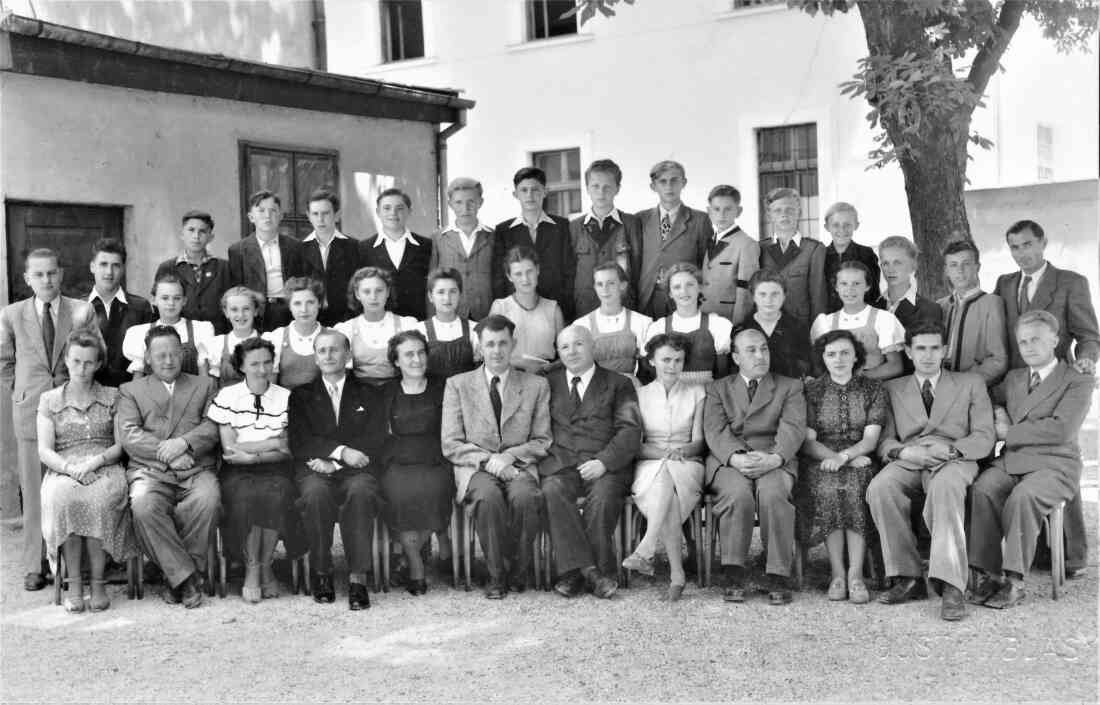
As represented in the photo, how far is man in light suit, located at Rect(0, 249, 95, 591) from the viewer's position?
6.08 meters

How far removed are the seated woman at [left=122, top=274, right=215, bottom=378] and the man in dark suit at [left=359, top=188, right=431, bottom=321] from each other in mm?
1051

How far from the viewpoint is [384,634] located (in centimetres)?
504

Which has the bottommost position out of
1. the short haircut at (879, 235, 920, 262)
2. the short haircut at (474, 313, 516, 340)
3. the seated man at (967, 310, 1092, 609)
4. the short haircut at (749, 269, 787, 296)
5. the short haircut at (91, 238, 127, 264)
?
the seated man at (967, 310, 1092, 609)

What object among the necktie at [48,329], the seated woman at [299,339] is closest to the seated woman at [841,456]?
the seated woman at [299,339]

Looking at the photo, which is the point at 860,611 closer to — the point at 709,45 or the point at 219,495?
the point at 219,495

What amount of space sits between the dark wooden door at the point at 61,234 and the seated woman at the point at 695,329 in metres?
4.11

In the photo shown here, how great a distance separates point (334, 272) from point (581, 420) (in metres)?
1.79

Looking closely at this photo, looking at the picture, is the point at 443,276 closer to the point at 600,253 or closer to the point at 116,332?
the point at 600,253

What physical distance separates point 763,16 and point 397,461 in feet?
32.6

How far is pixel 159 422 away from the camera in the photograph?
5.83m

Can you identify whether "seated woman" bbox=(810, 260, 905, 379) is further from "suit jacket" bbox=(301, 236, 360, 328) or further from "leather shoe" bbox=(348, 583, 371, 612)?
"suit jacket" bbox=(301, 236, 360, 328)

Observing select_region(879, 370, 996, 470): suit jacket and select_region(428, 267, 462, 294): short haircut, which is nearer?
select_region(879, 370, 996, 470): suit jacket

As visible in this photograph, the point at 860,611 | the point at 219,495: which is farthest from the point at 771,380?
the point at 219,495

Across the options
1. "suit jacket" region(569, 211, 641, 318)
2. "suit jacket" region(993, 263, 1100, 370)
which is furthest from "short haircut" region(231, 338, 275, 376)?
"suit jacket" region(993, 263, 1100, 370)
